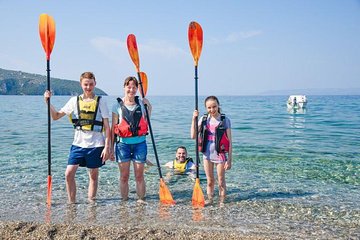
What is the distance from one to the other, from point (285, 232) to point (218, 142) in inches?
69.7

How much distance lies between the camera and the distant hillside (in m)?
153

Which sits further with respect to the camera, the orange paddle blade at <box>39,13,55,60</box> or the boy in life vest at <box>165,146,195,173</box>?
the boy in life vest at <box>165,146,195,173</box>

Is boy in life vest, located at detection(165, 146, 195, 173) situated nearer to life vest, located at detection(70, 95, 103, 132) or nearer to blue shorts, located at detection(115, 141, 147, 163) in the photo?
blue shorts, located at detection(115, 141, 147, 163)

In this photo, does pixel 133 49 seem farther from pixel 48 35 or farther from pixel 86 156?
pixel 86 156

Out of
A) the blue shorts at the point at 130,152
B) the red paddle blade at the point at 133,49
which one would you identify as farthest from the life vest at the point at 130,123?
the red paddle blade at the point at 133,49

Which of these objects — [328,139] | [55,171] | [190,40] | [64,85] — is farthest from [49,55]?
[64,85]

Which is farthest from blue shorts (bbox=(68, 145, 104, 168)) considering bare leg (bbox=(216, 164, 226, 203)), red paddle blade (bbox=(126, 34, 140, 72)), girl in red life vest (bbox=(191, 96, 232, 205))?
bare leg (bbox=(216, 164, 226, 203))

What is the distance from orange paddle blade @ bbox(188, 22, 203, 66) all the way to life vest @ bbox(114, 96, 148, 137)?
1.62 meters

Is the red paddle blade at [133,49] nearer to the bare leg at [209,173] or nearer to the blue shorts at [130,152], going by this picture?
the blue shorts at [130,152]

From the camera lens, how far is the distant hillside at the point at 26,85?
502ft

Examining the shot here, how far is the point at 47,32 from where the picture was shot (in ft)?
18.7

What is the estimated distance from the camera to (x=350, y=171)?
860 cm

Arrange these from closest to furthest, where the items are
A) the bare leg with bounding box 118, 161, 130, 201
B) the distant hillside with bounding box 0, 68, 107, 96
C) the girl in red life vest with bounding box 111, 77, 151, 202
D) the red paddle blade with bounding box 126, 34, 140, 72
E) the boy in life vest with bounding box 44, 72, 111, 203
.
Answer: the boy in life vest with bounding box 44, 72, 111, 203, the girl in red life vest with bounding box 111, 77, 151, 202, the bare leg with bounding box 118, 161, 130, 201, the red paddle blade with bounding box 126, 34, 140, 72, the distant hillside with bounding box 0, 68, 107, 96

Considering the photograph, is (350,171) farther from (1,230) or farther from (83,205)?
(1,230)
